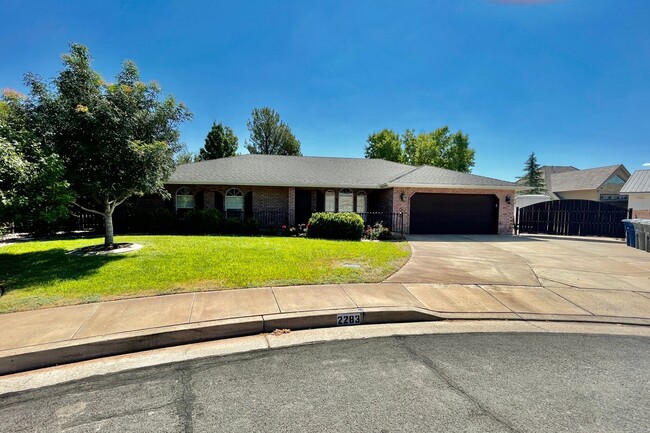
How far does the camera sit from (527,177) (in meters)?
52.1

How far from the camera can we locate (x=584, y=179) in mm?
31531

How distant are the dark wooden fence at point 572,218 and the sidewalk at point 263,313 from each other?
1307 centimetres

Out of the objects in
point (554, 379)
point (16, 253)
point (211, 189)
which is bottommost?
point (554, 379)

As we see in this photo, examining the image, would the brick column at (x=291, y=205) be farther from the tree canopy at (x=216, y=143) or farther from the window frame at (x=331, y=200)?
the tree canopy at (x=216, y=143)

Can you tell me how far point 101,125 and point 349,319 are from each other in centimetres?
816

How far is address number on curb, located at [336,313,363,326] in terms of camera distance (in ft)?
15.9

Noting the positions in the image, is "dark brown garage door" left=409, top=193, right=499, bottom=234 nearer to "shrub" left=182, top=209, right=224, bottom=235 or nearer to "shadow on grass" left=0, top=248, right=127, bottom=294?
"shrub" left=182, top=209, right=224, bottom=235

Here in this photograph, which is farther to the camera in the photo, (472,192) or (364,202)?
(364,202)

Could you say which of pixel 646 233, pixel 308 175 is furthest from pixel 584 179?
pixel 308 175

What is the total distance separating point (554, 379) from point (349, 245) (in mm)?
8203

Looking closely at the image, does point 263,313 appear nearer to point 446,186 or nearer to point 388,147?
point 446,186

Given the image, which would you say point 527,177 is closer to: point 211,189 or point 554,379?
point 211,189

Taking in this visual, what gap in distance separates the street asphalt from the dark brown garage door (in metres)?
12.9

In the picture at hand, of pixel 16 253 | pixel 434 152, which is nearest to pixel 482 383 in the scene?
pixel 16 253
